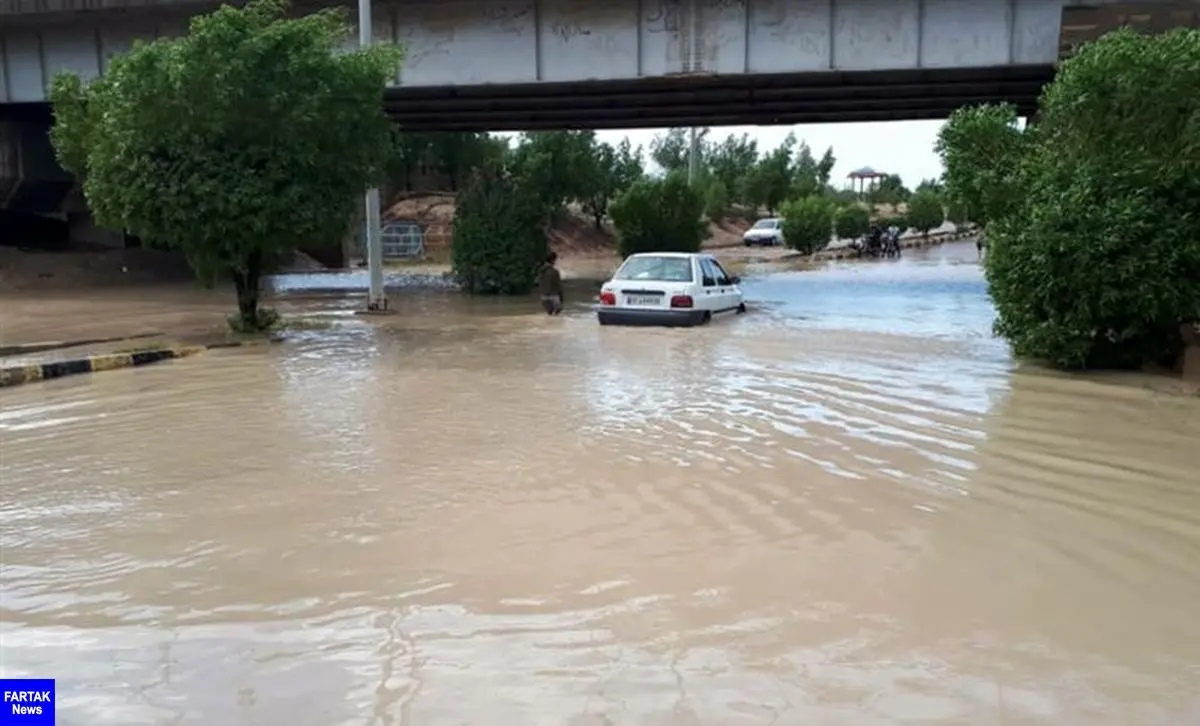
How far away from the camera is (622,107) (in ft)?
89.2

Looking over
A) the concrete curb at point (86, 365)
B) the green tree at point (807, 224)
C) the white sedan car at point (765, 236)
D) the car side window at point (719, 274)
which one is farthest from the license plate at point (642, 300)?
the white sedan car at point (765, 236)

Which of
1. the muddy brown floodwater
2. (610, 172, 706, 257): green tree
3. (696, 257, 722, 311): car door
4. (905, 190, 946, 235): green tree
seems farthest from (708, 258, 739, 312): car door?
(905, 190, 946, 235): green tree

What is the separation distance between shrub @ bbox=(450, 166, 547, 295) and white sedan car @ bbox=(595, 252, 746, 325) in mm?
8410

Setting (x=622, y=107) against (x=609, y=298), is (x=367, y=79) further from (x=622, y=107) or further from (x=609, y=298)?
(x=622, y=107)

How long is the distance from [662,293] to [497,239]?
10.0 metres

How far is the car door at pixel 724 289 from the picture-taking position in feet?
59.6

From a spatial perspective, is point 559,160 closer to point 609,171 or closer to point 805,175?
point 609,171

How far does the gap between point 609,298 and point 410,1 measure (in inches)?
370

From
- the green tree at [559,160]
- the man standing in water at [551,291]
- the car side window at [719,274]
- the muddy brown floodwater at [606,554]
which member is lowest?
the muddy brown floodwater at [606,554]

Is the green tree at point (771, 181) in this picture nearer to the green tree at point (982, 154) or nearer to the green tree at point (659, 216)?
the green tree at point (659, 216)

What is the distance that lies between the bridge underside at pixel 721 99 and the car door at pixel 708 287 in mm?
5726

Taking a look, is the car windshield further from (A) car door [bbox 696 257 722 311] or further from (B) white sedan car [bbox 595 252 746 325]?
(A) car door [bbox 696 257 722 311]

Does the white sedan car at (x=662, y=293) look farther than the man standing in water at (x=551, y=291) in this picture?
No

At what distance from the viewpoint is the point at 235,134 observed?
15.4m
